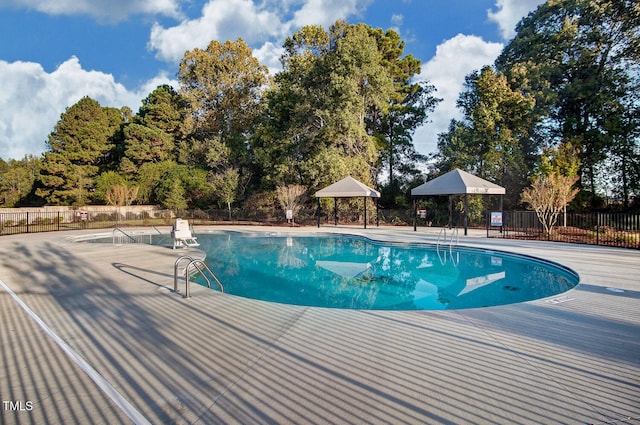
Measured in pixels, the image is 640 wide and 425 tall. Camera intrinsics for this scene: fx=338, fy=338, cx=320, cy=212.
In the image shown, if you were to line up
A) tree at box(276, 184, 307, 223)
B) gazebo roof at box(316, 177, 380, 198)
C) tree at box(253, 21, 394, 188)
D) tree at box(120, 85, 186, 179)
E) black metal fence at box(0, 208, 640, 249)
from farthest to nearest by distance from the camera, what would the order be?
tree at box(120, 85, 186, 179), tree at box(276, 184, 307, 223), tree at box(253, 21, 394, 188), gazebo roof at box(316, 177, 380, 198), black metal fence at box(0, 208, 640, 249)

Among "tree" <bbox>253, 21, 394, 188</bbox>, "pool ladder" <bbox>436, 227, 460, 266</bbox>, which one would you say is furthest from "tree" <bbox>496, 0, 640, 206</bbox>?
"pool ladder" <bbox>436, 227, 460, 266</bbox>

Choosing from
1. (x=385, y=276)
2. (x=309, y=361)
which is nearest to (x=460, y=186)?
(x=385, y=276)

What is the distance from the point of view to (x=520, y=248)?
32.0ft

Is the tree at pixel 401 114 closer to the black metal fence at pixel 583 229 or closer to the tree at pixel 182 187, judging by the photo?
the black metal fence at pixel 583 229

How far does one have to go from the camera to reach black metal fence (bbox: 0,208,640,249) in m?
11.7

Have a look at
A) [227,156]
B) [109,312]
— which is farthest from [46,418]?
[227,156]

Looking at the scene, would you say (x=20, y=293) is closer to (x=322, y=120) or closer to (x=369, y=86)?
(x=322, y=120)

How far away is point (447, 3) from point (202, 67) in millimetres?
17971

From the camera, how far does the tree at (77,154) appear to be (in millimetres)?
25797

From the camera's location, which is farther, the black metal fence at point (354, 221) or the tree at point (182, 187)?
the tree at point (182, 187)

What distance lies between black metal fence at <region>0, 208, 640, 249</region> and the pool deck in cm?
789

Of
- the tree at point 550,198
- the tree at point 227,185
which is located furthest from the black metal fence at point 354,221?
the tree at point 227,185

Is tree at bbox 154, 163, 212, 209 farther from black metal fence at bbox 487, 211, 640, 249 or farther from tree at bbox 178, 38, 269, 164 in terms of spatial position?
Answer: black metal fence at bbox 487, 211, 640, 249

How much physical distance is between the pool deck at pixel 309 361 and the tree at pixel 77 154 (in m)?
25.9
